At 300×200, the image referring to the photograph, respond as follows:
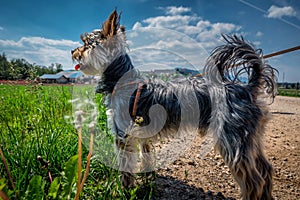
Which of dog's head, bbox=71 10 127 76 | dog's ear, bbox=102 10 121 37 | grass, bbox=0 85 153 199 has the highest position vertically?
dog's ear, bbox=102 10 121 37

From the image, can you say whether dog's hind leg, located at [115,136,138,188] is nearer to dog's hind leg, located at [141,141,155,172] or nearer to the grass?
the grass

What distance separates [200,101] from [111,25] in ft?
6.07

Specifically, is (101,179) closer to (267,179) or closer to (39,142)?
(39,142)

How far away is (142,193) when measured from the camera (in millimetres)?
3254

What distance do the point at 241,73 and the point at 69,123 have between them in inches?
117

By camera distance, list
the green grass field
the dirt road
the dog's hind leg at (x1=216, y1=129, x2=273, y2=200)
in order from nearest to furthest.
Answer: the green grass field
the dog's hind leg at (x1=216, y1=129, x2=273, y2=200)
the dirt road

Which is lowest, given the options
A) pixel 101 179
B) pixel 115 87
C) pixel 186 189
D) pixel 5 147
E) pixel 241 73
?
pixel 186 189

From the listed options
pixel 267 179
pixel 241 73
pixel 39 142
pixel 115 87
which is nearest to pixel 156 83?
pixel 115 87

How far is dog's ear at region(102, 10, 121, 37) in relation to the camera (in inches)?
137

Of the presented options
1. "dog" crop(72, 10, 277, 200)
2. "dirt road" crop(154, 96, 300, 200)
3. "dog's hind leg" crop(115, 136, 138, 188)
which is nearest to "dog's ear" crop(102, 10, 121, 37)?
"dog" crop(72, 10, 277, 200)

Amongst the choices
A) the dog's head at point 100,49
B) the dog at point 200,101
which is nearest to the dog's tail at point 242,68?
the dog at point 200,101

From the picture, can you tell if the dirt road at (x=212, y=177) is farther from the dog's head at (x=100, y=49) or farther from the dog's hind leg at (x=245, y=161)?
the dog's head at (x=100, y=49)

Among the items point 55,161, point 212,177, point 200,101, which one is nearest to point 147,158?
point 212,177

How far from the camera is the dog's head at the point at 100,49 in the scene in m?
3.80
